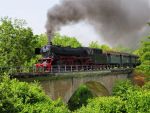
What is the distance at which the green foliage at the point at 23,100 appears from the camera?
24031 millimetres

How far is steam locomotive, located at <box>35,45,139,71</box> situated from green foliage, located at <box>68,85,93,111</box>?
7483 millimetres

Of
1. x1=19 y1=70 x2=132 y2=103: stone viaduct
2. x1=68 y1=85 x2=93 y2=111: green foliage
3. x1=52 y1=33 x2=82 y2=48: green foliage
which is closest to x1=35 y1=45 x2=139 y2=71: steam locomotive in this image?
x1=19 y1=70 x2=132 y2=103: stone viaduct

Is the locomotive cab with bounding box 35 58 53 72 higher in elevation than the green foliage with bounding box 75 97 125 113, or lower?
higher

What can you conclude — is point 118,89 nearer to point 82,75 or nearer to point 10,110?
point 82,75

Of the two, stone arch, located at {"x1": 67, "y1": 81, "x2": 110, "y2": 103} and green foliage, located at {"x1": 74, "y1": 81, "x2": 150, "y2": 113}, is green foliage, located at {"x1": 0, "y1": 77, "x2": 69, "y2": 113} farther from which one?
stone arch, located at {"x1": 67, "y1": 81, "x2": 110, "y2": 103}

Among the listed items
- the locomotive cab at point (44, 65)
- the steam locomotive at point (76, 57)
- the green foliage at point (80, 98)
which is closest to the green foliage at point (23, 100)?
the locomotive cab at point (44, 65)

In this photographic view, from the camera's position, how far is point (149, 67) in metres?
41.5

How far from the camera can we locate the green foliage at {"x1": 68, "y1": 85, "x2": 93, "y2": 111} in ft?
198

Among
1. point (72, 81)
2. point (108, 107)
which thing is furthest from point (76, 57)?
point (108, 107)

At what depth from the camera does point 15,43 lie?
48.2 metres

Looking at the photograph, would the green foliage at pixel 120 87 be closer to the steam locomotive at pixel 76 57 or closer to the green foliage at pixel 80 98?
the steam locomotive at pixel 76 57

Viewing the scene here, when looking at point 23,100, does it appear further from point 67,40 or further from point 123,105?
point 67,40

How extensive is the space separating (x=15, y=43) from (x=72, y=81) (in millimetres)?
12126

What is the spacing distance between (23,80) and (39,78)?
218 cm
